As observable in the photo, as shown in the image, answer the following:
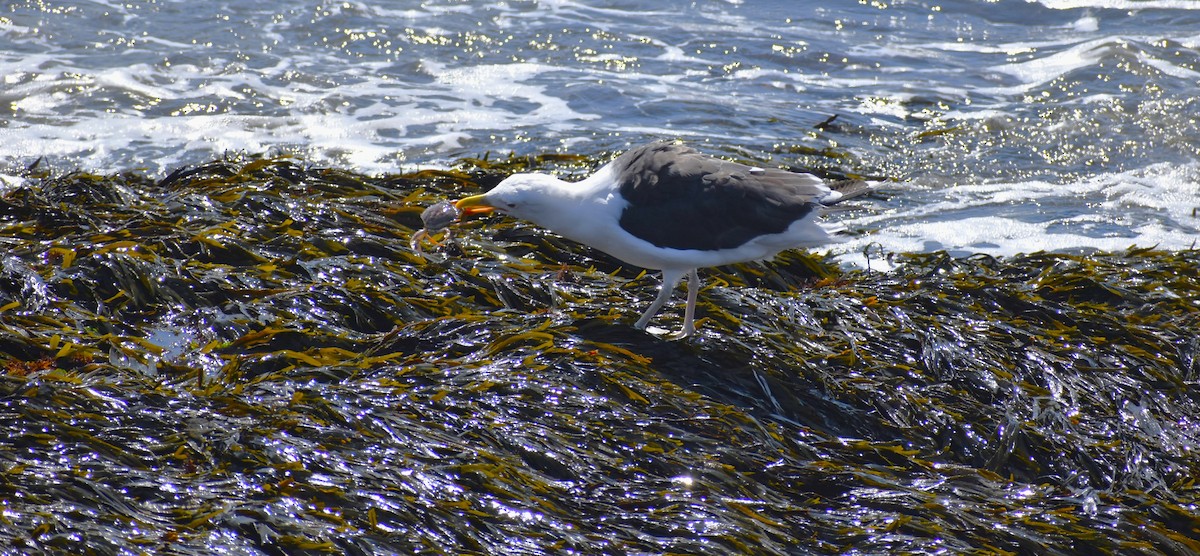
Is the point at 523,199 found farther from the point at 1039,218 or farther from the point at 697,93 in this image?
the point at 697,93

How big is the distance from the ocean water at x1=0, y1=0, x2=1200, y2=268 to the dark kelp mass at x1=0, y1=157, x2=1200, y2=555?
5.03 feet

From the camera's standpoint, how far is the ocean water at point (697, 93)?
296 inches

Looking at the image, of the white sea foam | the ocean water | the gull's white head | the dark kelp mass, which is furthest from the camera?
the ocean water

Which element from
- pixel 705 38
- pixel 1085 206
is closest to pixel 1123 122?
pixel 1085 206

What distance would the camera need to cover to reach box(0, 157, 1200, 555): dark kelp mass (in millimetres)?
2807

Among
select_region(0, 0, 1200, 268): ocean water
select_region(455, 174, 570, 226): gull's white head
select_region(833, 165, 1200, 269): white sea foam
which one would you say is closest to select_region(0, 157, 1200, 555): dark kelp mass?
select_region(455, 174, 570, 226): gull's white head

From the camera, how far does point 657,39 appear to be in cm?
1148

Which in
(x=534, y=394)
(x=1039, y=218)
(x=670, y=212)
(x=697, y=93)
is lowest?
(x=1039, y=218)

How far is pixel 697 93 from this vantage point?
970 centimetres

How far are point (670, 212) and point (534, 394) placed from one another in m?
0.98

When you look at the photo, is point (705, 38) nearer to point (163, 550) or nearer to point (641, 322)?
point (641, 322)

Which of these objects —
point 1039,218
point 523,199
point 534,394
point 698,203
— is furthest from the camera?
point 1039,218

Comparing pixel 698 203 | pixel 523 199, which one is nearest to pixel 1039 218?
pixel 698 203

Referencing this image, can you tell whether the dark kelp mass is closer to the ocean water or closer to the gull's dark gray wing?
the gull's dark gray wing
